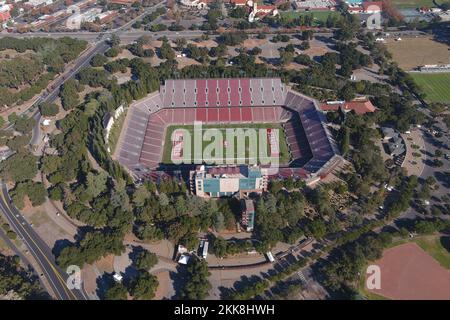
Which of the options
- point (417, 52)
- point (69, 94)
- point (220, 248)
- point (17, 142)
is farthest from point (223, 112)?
point (417, 52)

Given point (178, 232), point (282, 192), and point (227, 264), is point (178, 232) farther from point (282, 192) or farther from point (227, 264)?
point (282, 192)

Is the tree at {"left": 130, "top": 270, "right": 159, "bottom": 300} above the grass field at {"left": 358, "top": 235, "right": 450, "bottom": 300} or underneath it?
above

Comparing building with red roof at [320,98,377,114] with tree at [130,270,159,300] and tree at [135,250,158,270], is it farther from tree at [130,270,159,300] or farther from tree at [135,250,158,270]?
tree at [130,270,159,300]

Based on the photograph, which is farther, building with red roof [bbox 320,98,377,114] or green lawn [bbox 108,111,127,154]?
building with red roof [bbox 320,98,377,114]

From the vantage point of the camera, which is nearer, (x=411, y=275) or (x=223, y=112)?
(x=411, y=275)

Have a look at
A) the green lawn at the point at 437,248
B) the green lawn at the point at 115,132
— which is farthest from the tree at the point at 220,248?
the green lawn at the point at 115,132

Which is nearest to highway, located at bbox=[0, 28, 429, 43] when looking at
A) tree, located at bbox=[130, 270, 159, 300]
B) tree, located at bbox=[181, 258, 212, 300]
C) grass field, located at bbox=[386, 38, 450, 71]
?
grass field, located at bbox=[386, 38, 450, 71]

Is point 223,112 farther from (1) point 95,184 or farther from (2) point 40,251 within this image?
(2) point 40,251
